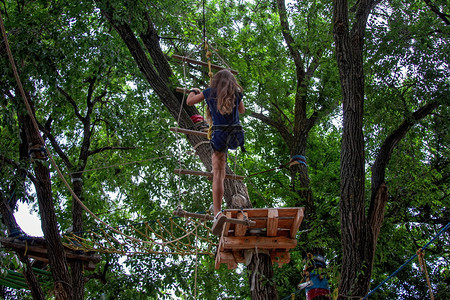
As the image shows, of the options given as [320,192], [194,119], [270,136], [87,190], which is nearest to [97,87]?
[87,190]

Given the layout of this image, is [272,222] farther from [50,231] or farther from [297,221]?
[50,231]

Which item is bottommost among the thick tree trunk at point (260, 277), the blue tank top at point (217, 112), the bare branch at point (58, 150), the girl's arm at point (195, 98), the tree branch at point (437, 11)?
the thick tree trunk at point (260, 277)

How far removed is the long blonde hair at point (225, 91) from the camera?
4.43m

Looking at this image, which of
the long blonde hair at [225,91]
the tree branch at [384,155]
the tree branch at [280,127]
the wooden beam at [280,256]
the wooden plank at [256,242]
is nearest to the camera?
the long blonde hair at [225,91]

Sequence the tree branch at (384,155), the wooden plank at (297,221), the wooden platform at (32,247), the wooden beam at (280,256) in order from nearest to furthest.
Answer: the wooden plank at (297,221) → the wooden beam at (280,256) → the tree branch at (384,155) → the wooden platform at (32,247)

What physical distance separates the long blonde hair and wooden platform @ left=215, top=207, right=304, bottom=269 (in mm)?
987

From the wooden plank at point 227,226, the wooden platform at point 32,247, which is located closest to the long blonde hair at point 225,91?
the wooden plank at point 227,226

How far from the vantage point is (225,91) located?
4.41 metres

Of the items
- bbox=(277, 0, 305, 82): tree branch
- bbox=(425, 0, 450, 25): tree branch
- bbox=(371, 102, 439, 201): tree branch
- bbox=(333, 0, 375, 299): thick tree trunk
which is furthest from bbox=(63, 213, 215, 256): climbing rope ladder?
bbox=(425, 0, 450, 25): tree branch

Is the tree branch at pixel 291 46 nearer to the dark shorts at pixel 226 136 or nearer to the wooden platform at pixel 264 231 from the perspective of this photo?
the wooden platform at pixel 264 231

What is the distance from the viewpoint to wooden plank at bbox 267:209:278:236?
4711 mm

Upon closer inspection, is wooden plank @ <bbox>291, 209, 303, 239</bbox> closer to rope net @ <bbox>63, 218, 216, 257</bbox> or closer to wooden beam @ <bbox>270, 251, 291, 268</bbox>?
wooden beam @ <bbox>270, 251, 291, 268</bbox>

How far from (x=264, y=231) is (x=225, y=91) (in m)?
1.60

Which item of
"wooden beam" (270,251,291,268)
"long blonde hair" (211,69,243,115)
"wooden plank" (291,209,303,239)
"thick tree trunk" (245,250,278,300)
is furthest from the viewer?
"wooden beam" (270,251,291,268)
